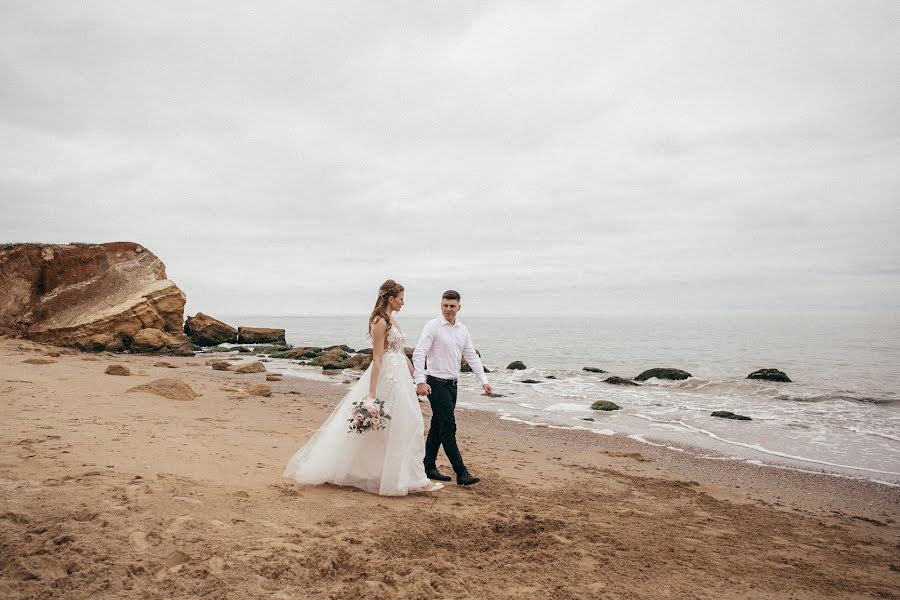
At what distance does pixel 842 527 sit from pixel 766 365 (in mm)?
28288

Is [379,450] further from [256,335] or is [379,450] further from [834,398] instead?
[256,335]

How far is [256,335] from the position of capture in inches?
1563

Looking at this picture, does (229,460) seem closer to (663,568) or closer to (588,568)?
(588,568)

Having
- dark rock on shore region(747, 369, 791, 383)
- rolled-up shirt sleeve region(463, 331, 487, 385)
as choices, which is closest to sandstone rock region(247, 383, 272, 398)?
rolled-up shirt sleeve region(463, 331, 487, 385)

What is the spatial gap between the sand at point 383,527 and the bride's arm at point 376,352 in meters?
1.20

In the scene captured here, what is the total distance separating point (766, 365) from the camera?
30.2m

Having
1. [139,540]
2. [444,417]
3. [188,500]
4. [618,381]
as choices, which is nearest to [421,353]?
[444,417]

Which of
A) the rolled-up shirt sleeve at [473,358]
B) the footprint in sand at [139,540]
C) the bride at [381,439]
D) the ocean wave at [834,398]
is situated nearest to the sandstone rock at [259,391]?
the bride at [381,439]

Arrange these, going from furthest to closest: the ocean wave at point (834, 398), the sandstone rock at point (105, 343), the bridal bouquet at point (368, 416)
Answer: the sandstone rock at point (105, 343)
the ocean wave at point (834, 398)
the bridal bouquet at point (368, 416)

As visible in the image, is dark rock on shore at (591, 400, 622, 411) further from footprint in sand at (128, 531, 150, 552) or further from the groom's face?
footprint in sand at (128, 531, 150, 552)

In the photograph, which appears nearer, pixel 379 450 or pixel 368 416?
pixel 368 416

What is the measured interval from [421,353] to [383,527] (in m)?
2.28

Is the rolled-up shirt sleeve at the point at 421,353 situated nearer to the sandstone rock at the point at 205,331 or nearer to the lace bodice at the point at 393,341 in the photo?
the lace bodice at the point at 393,341

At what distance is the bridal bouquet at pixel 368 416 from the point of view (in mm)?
5512
